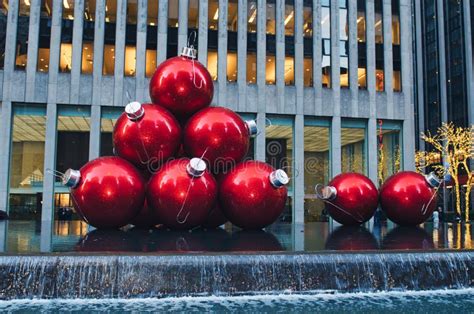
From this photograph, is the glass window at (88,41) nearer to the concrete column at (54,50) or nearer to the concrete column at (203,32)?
the concrete column at (54,50)

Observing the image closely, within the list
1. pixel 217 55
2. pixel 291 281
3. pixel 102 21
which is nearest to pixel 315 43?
pixel 217 55

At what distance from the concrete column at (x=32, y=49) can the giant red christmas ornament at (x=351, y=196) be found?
61.2 feet

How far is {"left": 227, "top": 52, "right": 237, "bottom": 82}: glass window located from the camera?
27.1 m

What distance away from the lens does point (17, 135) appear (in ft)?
82.7

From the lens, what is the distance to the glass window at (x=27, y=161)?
987 inches

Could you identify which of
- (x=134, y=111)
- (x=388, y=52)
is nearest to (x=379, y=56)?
(x=388, y=52)

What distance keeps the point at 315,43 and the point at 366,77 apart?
3.56 metres

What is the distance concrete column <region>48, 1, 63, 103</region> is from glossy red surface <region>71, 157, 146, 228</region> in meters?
17.7

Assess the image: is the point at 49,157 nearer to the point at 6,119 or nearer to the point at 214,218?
the point at 6,119

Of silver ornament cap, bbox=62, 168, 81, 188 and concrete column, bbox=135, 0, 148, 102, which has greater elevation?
concrete column, bbox=135, 0, 148, 102

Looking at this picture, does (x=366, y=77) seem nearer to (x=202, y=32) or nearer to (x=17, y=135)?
(x=202, y=32)

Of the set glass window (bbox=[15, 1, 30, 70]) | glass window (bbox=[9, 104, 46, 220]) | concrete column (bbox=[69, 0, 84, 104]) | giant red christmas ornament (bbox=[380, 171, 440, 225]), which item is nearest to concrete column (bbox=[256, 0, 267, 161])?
concrete column (bbox=[69, 0, 84, 104])

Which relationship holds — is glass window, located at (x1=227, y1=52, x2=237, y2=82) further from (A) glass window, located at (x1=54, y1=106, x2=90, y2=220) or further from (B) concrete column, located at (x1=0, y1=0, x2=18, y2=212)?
(B) concrete column, located at (x1=0, y1=0, x2=18, y2=212)

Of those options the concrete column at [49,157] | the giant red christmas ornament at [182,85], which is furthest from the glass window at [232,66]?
the giant red christmas ornament at [182,85]
